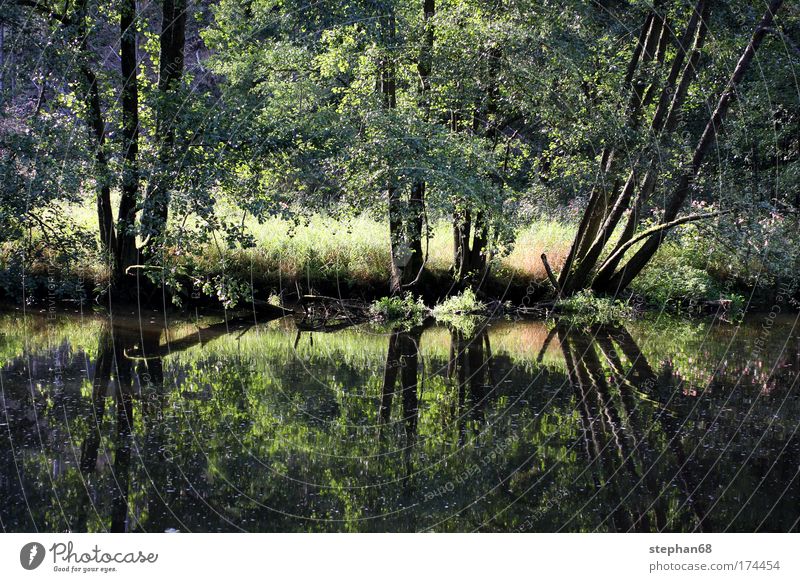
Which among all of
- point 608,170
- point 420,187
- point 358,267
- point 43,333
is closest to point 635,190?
point 608,170

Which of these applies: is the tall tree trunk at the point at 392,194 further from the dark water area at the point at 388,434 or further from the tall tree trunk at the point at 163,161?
the tall tree trunk at the point at 163,161

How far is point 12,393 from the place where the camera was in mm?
9242

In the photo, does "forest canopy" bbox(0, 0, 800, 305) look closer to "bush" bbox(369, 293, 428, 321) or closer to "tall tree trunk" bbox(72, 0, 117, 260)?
"tall tree trunk" bbox(72, 0, 117, 260)

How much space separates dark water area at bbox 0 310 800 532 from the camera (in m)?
6.46

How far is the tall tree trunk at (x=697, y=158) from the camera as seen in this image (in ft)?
47.8

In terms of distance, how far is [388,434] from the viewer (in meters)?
8.53

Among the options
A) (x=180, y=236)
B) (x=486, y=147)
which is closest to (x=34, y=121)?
(x=180, y=236)

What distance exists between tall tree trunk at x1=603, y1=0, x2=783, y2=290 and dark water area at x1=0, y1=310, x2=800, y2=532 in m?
3.43

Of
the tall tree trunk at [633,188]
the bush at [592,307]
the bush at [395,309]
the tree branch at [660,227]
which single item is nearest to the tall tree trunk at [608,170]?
the tall tree trunk at [633,188]

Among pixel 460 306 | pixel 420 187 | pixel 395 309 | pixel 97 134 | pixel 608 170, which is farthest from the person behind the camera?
pixel 460 306

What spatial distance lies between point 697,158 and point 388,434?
9.41 meters

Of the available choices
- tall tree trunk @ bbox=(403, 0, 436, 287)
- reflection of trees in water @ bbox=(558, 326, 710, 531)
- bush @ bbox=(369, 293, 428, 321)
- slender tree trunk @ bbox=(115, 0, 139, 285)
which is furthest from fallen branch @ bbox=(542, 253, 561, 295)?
slender tree trunk @ bbox=(115, 0, 139, 285)

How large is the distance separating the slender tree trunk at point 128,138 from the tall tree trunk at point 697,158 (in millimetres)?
8993

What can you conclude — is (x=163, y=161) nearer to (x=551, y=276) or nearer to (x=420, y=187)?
(x=420, y=187)
